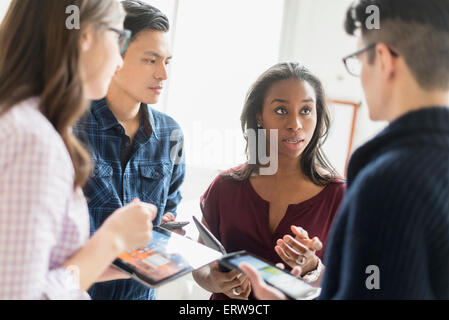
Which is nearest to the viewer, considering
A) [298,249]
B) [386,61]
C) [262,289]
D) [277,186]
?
[386,61]

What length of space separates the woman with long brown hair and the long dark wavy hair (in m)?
0.70

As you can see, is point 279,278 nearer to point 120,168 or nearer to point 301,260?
point 301,260

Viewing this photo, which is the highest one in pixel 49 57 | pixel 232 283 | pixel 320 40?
pixel 320 40

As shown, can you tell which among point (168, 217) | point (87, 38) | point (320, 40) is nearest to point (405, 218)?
point (87, 38)

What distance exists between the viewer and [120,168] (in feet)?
4.19

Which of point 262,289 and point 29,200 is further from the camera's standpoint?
point 262,289

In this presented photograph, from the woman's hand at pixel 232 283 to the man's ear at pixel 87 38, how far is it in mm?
836

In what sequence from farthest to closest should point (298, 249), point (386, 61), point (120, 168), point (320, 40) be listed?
point (320, 40), point (120, 168), point (298, 249), point (386, 61)

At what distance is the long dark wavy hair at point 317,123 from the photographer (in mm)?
1404

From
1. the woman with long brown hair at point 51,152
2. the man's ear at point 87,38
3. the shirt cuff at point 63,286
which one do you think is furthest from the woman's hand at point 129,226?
the man's ear at point 87,38

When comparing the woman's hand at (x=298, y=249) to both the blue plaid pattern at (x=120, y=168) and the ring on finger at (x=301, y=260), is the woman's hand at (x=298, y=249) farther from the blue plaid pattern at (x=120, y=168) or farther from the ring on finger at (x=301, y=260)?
the blue plaid pattern at (x=120, y=168)

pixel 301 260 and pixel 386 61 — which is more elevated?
pixel 386 61

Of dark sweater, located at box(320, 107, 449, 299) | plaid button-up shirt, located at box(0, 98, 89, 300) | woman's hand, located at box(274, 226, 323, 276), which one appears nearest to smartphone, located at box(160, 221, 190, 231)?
woman's hand, located at box(274, 226, 323, 276)

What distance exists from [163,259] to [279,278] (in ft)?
1.01
